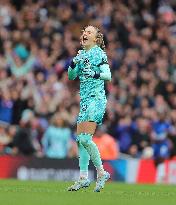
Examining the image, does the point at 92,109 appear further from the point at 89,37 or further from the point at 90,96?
the point at 89,37

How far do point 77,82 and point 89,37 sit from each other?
35.4 feet

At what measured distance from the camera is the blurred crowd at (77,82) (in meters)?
20.7

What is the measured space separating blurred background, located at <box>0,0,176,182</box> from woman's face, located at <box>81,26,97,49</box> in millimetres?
7620

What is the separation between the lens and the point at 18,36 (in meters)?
23.4

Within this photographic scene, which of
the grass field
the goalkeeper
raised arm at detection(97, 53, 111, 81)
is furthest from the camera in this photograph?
the goalkeeper

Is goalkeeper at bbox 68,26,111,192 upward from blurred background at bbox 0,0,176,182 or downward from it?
downward

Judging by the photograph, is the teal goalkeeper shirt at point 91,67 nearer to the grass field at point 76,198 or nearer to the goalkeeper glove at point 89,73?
the goalkeeper glove at point 89,73

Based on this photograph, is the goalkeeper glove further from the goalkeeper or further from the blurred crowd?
the blurred crowd

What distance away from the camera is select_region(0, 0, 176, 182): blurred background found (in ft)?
67.6

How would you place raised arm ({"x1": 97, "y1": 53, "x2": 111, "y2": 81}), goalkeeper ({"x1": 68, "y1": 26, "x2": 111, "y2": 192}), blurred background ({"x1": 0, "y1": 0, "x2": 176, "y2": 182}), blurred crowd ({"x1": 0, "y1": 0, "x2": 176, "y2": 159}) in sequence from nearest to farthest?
raised arm ({"x1": 97, "y1": 53, "x2": 111, "y2": 81})
goalkeeper ({"x1": 68, "y1": 26, "x2": 111, "y2": 192})
blurred background ({"x1": 0, "y1": 0, "x2": 176, "y2": 182})
blurred crowd ({"x1": 0, "y1": 0, "x2": 176, "y2": 159})

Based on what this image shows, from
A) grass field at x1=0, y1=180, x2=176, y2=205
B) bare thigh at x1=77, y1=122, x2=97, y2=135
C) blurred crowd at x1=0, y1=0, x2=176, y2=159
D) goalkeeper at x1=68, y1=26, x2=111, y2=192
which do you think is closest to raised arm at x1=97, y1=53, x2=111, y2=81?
goalkeeper at x1=68, y1=26, x2=111, y2=192

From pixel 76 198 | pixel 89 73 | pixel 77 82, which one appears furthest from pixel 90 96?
pixel 77 82

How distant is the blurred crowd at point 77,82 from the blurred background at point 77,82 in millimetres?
23

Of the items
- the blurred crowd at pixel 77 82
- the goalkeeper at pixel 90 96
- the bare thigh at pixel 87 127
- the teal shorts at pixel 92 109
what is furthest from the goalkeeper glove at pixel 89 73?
the blurred crowd at pixel 77 82
